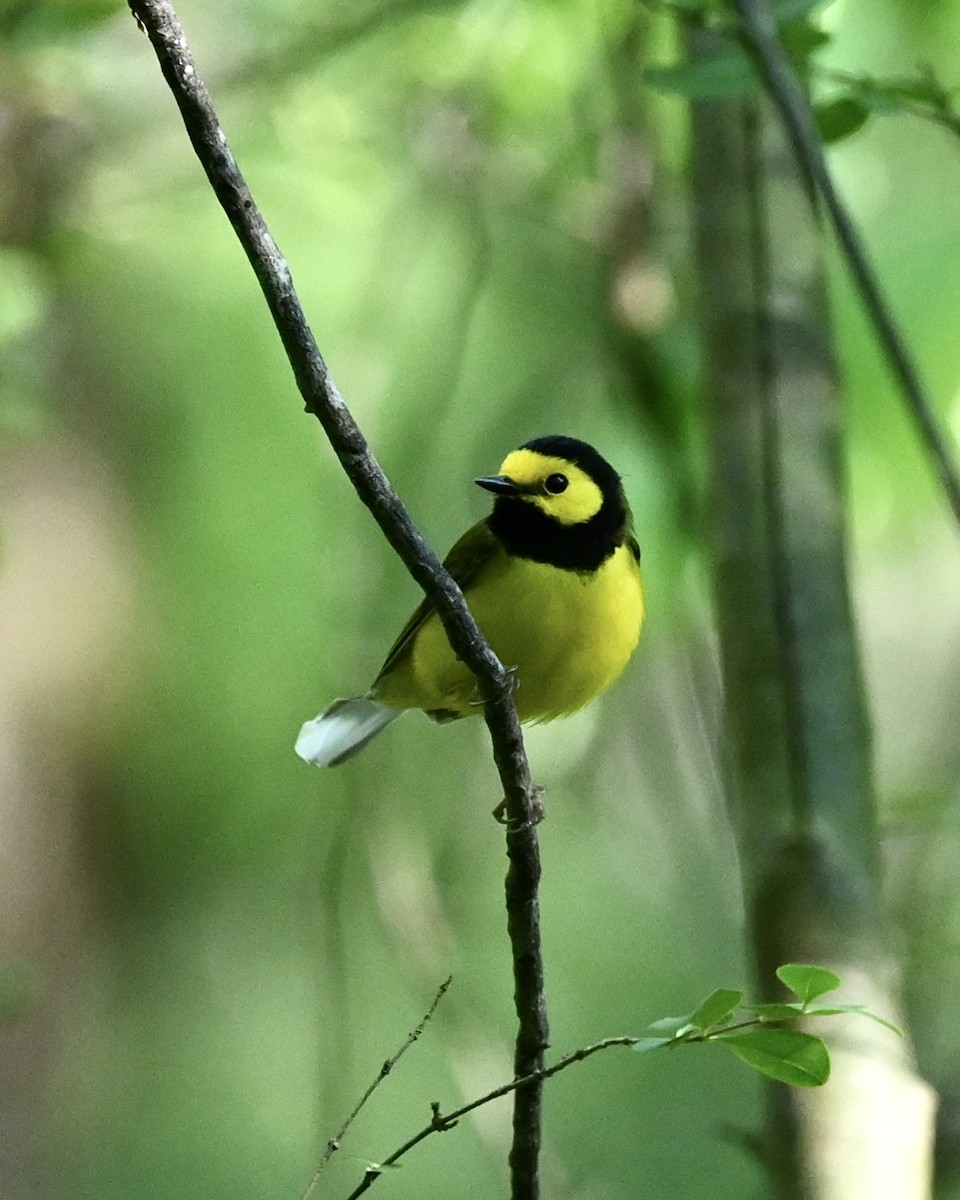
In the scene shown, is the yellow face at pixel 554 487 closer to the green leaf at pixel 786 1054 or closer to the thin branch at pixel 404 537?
the thin branch at pixel 404 537

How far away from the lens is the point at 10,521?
2.16m

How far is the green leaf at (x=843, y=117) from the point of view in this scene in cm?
122

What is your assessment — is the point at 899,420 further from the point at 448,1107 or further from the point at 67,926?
the point at 67,926

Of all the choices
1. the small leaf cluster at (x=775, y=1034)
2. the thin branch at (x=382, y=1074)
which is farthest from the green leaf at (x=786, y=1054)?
the thin branch at (x=382, y=1074)

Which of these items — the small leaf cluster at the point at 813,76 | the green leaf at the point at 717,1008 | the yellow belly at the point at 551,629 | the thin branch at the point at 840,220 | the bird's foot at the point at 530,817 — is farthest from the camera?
the yellow belly at the point at 551,629

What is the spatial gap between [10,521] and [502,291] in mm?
937

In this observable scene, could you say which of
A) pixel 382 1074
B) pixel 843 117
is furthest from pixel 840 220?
pixel 382 1074

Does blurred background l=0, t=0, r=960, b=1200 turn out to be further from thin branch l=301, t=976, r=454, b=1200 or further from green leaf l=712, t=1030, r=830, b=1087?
green leaf l=712, t=1030, r=830, b=1087

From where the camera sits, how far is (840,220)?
1.06 metres

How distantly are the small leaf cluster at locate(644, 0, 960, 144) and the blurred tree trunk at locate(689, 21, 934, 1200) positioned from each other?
0.41 m

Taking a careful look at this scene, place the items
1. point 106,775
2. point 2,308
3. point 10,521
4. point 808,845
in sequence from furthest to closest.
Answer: point 106,775, point 10,521, point 2,308, point 808,845

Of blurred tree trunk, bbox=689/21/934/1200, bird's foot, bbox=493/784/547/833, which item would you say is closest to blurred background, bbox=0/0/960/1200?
blurred tree trunk, bbox=689/21/934/1200

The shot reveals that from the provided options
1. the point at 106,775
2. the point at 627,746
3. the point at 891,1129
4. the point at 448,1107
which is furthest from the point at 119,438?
the point at 891,1129

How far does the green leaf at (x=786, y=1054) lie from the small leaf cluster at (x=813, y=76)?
76 centimetres
